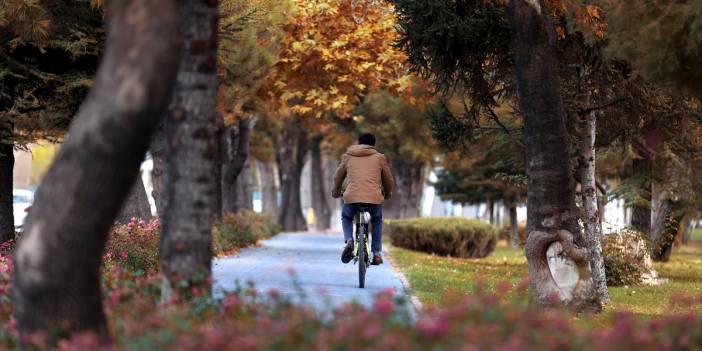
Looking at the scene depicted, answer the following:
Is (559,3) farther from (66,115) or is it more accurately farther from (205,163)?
(66,115)

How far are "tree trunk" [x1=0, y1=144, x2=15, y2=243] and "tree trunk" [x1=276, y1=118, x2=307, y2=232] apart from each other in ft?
110

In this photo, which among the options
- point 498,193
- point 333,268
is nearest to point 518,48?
point 333,268

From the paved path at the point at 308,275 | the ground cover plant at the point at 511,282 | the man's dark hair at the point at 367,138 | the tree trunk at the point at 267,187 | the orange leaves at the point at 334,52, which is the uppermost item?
the orange leaves at the point at 334,52

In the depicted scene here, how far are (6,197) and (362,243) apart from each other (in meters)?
6.53

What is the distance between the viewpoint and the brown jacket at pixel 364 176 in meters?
15.1

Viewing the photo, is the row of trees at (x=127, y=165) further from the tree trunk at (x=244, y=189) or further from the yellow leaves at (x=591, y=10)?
the tree trunk at (x=244, y=189)

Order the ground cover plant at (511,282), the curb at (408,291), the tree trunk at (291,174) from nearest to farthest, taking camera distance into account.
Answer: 1. the curb at (408,291)
2. the ground cover plant at (511,282)
3. the tree trunk at (291,174)

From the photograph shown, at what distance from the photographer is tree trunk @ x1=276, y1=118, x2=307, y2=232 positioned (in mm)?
53281

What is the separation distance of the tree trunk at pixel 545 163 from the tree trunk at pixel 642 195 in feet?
51.8

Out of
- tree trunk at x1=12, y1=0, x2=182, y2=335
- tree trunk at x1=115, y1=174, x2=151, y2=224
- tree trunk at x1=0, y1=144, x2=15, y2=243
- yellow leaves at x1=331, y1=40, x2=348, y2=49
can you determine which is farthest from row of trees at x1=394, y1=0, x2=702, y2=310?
tree trunk at x1=115, y1=174, x2=151, y2=224

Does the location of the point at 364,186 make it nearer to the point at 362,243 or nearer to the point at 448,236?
the point at 362,243

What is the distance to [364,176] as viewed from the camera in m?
15.2

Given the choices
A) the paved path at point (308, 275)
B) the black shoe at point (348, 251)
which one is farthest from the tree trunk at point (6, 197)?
the black shoe at point (348, 251)

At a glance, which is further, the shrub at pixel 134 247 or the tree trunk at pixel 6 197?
the tree trunk at pixel 6 197
